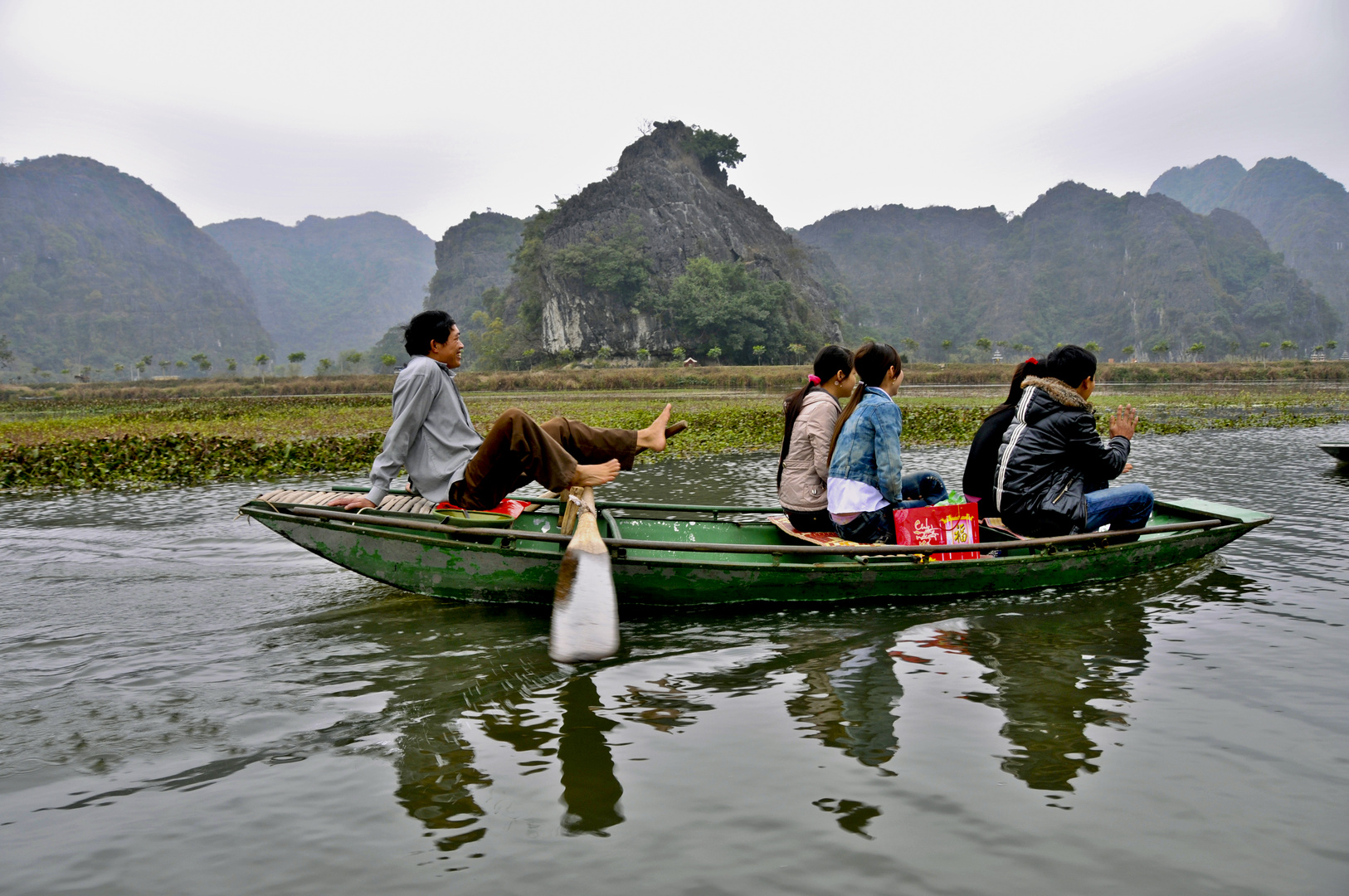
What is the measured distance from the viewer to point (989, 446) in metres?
5.94

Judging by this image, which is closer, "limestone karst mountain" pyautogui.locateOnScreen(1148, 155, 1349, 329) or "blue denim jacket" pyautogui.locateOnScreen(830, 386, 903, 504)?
"blue denim jacket" pyautogui.locateOnScreen(830, 386, 903, 504)

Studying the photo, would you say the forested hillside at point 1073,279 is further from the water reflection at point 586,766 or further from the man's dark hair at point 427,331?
the water reflection at point 586,766

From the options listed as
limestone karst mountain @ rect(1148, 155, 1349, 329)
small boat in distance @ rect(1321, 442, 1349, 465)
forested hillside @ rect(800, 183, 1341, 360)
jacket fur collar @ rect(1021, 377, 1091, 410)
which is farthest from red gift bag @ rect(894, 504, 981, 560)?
limestone karst mountain @ rect(1148, 155, 1349, 329)

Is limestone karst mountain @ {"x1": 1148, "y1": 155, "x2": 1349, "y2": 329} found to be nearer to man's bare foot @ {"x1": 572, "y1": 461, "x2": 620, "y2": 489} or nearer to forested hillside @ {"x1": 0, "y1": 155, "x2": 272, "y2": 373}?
man's bare foot @ {"x1": 572, "y1": 461, "x2": 620, "y2": 489}

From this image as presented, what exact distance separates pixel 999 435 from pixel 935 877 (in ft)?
12.7

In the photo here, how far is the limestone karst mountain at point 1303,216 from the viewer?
469ft

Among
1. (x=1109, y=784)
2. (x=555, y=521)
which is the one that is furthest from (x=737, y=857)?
(x=555, y=521)

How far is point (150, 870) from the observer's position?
2.74m

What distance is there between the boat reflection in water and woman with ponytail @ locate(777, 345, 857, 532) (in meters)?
0.83

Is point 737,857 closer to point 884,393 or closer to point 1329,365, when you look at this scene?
point 884,393

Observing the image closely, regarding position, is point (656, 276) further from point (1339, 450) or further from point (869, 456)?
point (869, 456)

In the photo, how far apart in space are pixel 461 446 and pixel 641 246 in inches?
2761

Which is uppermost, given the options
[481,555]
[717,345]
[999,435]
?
[717,345]

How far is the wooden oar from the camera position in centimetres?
463
